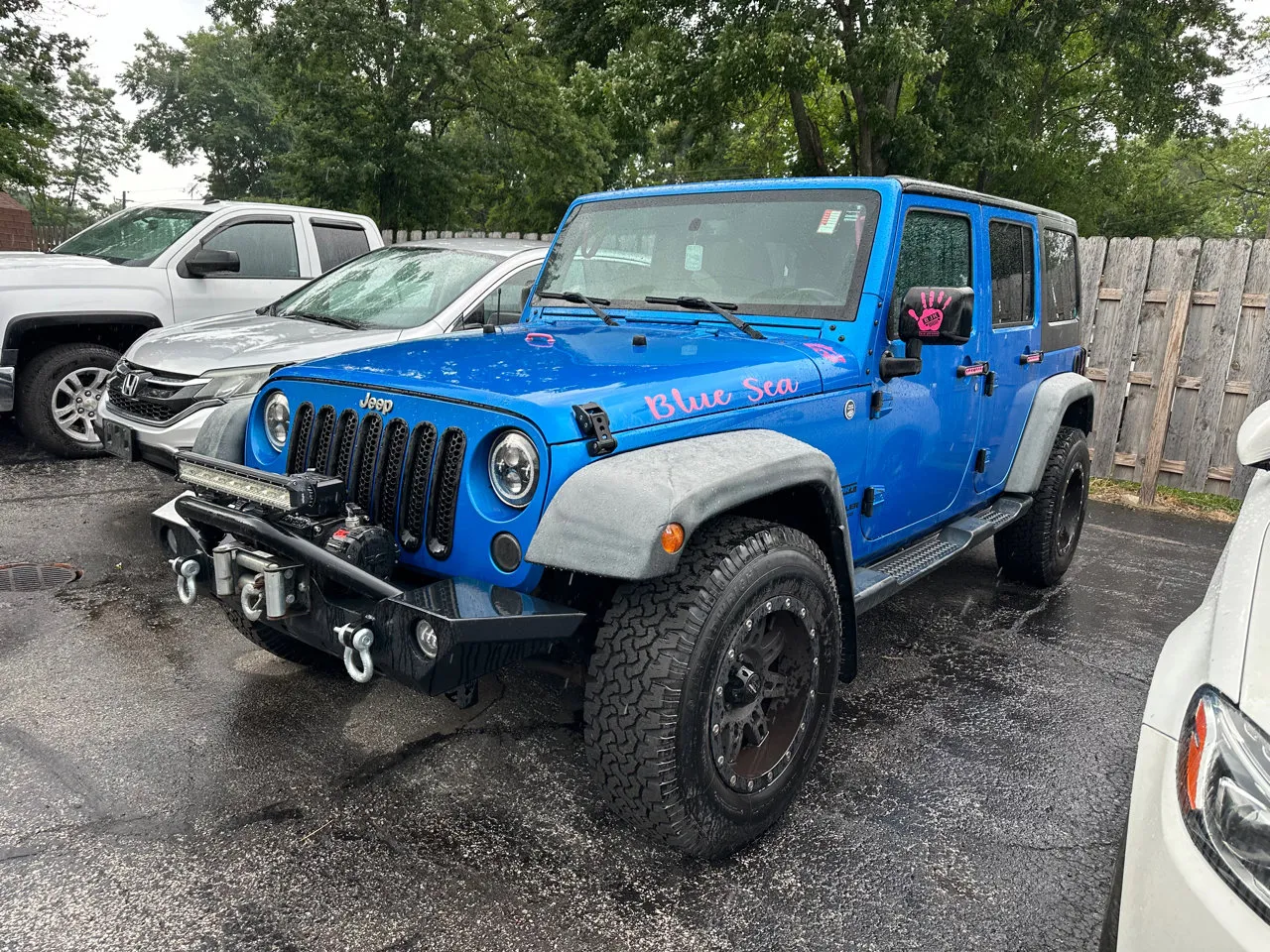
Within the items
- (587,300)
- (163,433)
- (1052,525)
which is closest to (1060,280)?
(1052,525)

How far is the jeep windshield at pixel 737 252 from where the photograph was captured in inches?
138

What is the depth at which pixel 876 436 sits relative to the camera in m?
3.54

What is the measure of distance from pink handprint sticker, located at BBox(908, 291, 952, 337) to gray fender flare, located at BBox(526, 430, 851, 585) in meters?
1.00

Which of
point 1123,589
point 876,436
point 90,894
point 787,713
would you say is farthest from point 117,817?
point 1123,589

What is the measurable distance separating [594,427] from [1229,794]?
1.60m

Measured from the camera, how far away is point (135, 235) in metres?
A: 7.75

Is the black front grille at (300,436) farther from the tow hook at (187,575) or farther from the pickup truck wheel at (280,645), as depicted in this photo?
the pickup truck wheel at (280,645)

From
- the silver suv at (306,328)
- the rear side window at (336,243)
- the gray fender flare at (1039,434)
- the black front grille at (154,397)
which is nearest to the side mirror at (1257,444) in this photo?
the gray fender flare at (1039,434)

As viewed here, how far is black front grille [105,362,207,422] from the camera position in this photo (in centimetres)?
556

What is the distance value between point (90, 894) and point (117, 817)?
15.3 inches

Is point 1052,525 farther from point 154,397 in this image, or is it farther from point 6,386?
point 6,386

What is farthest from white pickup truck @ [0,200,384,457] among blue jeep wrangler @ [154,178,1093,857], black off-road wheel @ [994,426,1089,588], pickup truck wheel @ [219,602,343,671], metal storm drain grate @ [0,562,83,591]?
black off-road wheel @ [994,426,1089,588]

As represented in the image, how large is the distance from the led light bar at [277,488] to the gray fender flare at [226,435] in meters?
0.48

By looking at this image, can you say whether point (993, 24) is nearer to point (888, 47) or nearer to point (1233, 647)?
point (888, 47)
